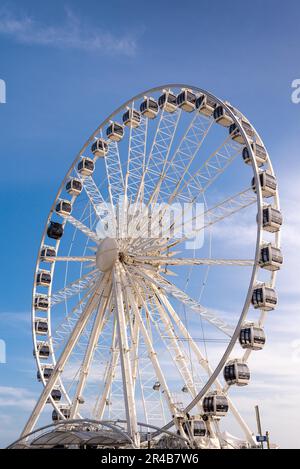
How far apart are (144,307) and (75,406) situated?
670 cm

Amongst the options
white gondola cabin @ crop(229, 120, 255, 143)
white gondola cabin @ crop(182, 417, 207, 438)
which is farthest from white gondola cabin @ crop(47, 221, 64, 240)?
white gondola cabin @ crop(182, 417, 207, 438)

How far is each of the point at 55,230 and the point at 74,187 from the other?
9.81ft

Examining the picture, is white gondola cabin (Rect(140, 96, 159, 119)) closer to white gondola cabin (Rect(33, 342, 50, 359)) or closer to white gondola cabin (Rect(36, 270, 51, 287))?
white gondola cabin (Rect(36, 270, 51, 287))

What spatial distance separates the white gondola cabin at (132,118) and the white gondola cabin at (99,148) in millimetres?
1985

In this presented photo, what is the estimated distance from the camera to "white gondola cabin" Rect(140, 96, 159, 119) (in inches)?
1407

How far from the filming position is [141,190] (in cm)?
3344

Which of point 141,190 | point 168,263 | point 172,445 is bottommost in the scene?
Result: point 172,445

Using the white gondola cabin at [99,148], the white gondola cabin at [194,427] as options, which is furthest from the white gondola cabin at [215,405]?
the white gondola cabin at [99,148]

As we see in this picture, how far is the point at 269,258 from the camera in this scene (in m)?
25.7

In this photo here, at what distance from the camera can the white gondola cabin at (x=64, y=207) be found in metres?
37.9

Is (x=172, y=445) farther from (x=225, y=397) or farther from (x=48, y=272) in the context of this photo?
(x=48, y=272)

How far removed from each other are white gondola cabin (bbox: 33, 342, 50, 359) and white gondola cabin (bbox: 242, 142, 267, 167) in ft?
55.3
